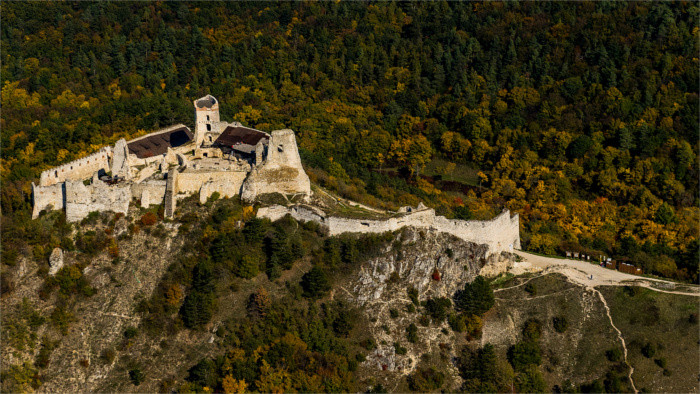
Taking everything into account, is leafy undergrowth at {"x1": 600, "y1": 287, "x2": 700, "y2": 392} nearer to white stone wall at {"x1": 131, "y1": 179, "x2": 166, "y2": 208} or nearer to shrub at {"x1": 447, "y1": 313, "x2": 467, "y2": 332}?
shrub at {"x1": 447, "y1": 313, "x2": 467, "y2": 332}

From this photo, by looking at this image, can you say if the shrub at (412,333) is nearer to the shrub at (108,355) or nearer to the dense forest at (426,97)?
the dense forest at (426,97)

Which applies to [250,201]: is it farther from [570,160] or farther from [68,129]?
[570,160]

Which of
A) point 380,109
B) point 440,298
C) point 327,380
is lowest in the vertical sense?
point 327,380

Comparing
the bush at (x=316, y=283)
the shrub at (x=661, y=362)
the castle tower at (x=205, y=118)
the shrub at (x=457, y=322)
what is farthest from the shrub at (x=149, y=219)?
the shrub at (x=661, y=362)

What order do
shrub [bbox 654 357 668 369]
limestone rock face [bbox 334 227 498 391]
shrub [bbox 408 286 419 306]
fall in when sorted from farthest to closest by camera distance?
1. shrub [bbox 408 286 419 306]
2. limestone rock face [bbox 334 227 498 391]
3. shrub [bbox 654 357 668 369]

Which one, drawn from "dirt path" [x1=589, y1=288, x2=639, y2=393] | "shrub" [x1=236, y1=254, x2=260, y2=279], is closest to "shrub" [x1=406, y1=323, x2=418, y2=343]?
"shrub" [x1=236, y1=254, x2=260, y2=279]

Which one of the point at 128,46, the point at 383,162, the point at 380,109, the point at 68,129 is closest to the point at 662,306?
the point at 383,162
